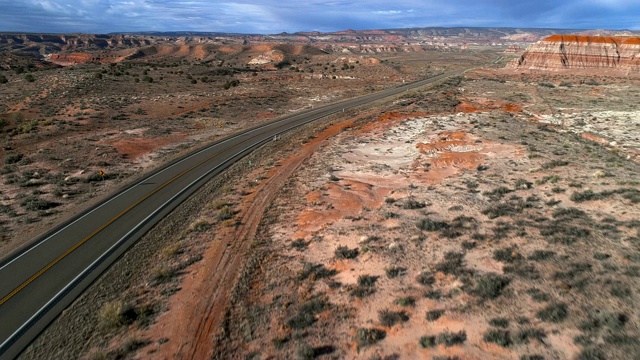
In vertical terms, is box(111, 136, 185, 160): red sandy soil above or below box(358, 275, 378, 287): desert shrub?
above

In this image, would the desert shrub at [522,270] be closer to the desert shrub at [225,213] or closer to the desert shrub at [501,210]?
the desert shrub at [501,210]

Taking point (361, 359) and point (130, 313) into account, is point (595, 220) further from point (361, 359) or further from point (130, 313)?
point (130, 313)

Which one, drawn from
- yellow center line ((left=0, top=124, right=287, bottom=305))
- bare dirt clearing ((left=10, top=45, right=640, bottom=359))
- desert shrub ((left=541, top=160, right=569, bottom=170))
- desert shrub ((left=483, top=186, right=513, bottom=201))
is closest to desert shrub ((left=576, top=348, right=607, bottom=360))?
bare dirt clearing ((left=10, top=45, right=640, bottom=359))

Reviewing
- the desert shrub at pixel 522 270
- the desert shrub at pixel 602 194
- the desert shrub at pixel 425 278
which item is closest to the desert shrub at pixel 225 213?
the desert shrub at pixel 425 278

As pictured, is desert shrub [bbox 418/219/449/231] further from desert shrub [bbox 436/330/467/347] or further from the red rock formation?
the red rock formation

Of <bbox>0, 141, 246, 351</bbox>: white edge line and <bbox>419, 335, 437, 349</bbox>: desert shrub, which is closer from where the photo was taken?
<bbox>419, 335, 437, 349</bbox>: desert shrub

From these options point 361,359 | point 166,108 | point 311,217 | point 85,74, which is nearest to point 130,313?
point 361,359
